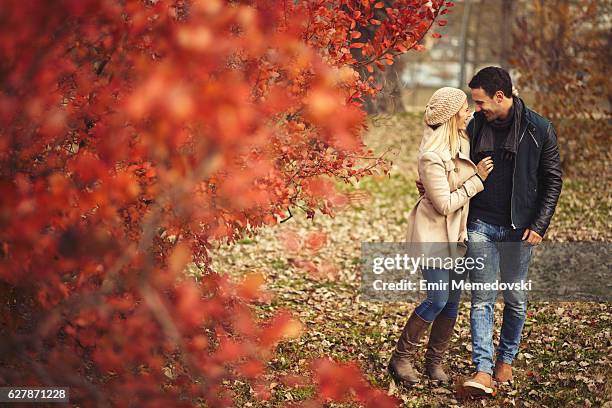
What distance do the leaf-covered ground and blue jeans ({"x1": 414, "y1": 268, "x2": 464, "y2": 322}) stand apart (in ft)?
1.71

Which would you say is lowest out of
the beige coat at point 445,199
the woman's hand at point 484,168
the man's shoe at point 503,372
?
the man's shoe at point 503,372

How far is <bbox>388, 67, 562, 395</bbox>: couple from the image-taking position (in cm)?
488

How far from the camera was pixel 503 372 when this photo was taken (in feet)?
17.4

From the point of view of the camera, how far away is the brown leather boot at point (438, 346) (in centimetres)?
532

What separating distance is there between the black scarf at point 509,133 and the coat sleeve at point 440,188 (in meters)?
0.27

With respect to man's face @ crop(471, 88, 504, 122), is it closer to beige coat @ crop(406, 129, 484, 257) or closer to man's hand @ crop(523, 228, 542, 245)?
beige coat @ crop(406, 129, 484, 257)

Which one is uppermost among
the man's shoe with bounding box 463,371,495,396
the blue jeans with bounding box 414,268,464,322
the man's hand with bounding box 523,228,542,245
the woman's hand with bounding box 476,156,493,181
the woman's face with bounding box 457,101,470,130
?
the woman's face with bounding box 457,101,470,130

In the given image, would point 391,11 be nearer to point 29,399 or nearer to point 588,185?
point 29,399

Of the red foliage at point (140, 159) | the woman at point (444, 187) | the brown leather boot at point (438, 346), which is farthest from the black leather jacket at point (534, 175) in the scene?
the red foliage at point (140, 159)

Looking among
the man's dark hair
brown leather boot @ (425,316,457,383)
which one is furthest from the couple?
brown leather boot @ (425,316,457,383)

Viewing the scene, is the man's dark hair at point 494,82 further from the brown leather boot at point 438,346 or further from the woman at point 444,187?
the brown leather boot at point 438,346

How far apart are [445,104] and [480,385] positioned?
6.24ft

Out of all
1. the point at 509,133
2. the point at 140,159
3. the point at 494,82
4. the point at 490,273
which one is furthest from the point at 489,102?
the point at 140,159

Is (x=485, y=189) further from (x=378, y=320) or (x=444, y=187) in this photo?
(x=378, y=320)
